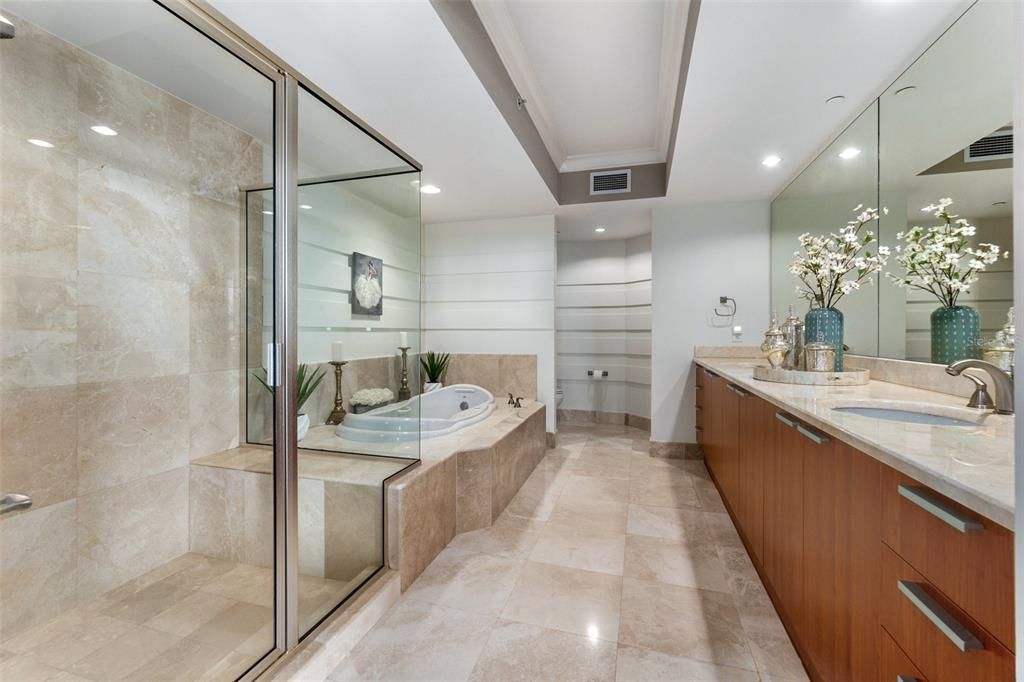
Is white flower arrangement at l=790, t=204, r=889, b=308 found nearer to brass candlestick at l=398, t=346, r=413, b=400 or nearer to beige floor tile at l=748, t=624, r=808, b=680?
beige floor tile at l=748, t=624, r=808, b=680

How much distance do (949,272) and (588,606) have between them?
1956 mm

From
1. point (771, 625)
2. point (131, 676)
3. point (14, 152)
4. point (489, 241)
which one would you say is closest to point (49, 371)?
point (14, 152)

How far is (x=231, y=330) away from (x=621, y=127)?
9.30ft

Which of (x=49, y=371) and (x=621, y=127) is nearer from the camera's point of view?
(x=49, y=371)

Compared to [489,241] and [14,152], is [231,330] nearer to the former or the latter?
[14,152]

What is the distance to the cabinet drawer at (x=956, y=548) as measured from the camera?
573 millimetres

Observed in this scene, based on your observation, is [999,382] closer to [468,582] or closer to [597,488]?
[468,582]

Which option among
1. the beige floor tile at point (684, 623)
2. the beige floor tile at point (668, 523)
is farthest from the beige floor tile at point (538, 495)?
the beige floor tile at point (684, 623)

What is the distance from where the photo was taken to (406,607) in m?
1.74

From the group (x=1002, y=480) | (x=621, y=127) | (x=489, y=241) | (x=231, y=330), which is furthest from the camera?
(x=489, y=241)

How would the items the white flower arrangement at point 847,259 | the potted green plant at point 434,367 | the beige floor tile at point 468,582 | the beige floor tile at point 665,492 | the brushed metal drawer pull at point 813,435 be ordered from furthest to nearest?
1. the potted green plant at point 434,367
2. the beige floor tile at point 665,492
3. the white flower arrangement at point 847,259
4. the beige floor tile at point 468,582
5. the brushed metal drawer pull at point 813,435

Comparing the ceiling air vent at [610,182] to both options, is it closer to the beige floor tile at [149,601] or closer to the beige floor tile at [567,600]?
the beige floor tile at [567,600]

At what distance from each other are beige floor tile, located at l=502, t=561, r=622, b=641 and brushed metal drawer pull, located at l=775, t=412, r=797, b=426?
98cm

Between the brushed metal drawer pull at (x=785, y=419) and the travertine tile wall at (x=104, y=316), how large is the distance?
2.19m
